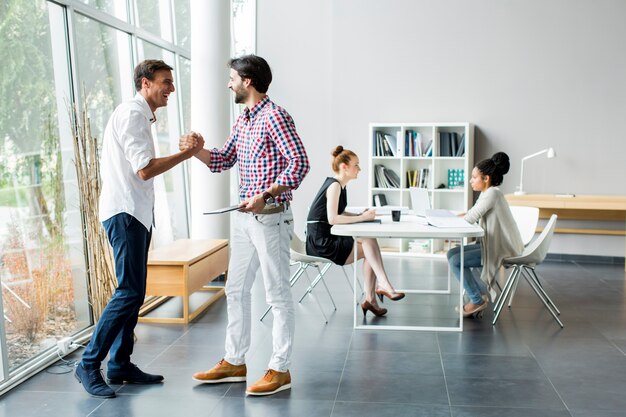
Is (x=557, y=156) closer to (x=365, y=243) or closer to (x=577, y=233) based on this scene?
(x=577, y=233)

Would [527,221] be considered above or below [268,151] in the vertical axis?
below

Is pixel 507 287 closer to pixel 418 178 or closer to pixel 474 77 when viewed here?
pixel 418 178

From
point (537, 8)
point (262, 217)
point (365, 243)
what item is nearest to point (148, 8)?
point (365, 243)

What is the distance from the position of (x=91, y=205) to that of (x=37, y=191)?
1.17ft

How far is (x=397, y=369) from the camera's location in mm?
4113

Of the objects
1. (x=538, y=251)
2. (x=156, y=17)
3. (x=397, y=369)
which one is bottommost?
(x=397, y=369)

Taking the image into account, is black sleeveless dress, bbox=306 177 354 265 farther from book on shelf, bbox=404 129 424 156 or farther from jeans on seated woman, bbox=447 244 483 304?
book on shelf, bbox=404 129 424 156

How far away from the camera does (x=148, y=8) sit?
22.0 ft

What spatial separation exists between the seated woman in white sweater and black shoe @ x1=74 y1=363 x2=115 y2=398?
9.58 ft

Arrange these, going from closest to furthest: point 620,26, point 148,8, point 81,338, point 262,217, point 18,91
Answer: point 262,217 < point 18,91 < point 81,338 < point 148,8 < point 620,26

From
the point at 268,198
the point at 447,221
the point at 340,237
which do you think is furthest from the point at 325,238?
the point at 268,198

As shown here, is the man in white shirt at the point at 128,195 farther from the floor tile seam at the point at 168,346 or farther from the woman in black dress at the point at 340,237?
the woman in black dress at the point at 340,237

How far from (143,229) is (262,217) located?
26.5 inches

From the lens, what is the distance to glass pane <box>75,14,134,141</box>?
5.17 meters
